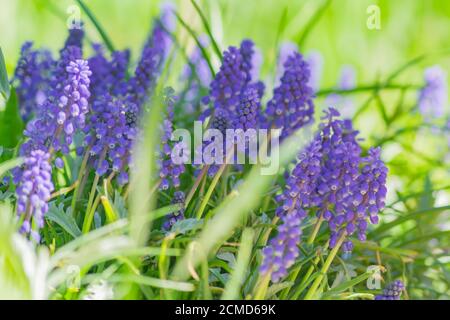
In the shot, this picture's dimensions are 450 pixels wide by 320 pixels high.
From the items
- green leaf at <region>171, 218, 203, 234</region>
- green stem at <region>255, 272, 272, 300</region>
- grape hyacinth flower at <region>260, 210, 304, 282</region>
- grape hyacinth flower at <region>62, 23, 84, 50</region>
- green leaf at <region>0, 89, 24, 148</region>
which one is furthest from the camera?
grape hyacinth flower at <region>62, 23, 84, 50</region>

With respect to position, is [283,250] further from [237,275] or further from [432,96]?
[432,96]

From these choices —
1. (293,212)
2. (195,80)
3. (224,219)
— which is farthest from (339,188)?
(195,80)

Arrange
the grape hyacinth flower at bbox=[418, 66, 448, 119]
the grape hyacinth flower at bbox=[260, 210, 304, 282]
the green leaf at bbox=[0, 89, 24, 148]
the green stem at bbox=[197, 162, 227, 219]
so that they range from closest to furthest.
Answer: the grape hyacinth flower at bbox=[260, 210, 304, 282]
the green stem at bbox=[197, 162, 227, 219]
the green leaf at bbox=[0, 89, 24, 148]
the grape hyacinth flower at bbox=[418, 66, 448, 119]

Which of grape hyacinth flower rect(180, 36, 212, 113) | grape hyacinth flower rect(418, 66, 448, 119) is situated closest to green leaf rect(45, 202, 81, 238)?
grape hyacinth flower rect(180, 36, 212, 113)

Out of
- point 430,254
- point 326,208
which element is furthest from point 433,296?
point 326,208

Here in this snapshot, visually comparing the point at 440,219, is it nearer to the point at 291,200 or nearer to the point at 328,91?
the point at 328,91

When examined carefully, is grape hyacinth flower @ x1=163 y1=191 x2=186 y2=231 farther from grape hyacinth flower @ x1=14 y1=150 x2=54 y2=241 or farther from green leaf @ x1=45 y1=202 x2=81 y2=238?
grape hyacinth flower @ x1=14 y1=150 x2=54 y2=241
